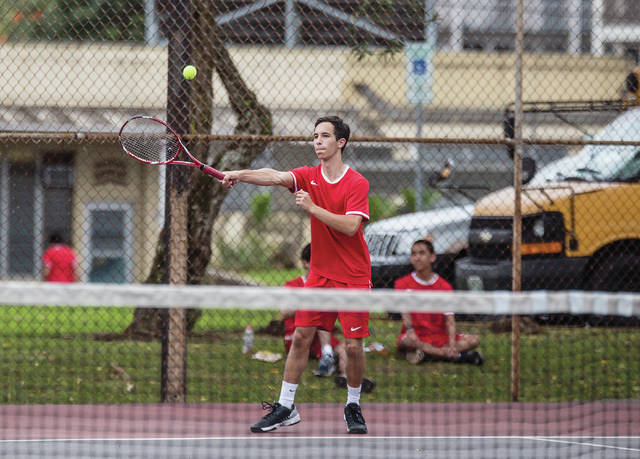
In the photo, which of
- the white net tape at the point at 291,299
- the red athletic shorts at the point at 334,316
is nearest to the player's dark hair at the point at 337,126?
the red athletic shorts at the point at 334,316

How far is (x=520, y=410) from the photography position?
6.27 m

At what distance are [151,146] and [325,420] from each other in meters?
2.00

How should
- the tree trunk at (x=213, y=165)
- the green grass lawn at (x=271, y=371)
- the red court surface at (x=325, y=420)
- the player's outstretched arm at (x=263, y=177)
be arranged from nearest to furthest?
1. the player's outstretched arm at (x=263, y=177)
2. the red court surface at (x=325, y=420)
3. the green grass lawn at (x=271, y=371)
4. the tree trunk at (x=213, y=165)

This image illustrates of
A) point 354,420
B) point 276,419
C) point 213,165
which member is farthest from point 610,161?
point 276,419

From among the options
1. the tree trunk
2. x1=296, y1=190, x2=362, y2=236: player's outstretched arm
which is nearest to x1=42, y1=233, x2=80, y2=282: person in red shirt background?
the tree trunk

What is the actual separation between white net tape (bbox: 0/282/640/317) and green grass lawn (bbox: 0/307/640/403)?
9.87 ft

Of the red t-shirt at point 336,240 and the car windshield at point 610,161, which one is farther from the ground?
the car windshield at point 610,161

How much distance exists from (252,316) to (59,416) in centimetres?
529

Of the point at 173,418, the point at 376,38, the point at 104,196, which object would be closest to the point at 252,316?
the point at 376,38

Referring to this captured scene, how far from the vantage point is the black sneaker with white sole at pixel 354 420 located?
5312 mm

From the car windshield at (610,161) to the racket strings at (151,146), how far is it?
4251mm

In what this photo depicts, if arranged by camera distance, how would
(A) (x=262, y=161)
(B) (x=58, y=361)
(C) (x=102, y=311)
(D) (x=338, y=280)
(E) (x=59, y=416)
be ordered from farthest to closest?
(A) (x=262, y=161), (C) (x=102, y=311), (B) (x=58, y=361), (E) (x=59, y=416), (D) (x=338, y=280)

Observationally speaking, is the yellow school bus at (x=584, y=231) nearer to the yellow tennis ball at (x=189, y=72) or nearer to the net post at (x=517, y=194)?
the net post at (x=517, y=194)

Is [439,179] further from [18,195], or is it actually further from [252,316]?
[18,195]
